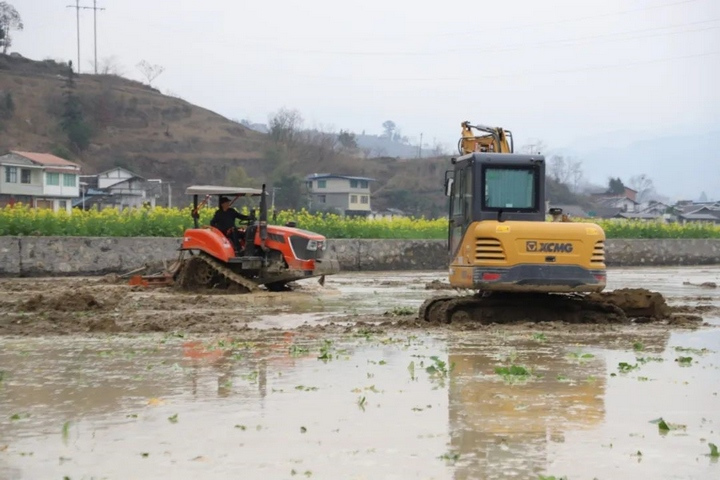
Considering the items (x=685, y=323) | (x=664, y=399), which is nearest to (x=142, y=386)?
(x=664, y=399)

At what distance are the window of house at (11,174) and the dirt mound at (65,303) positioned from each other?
75.1m

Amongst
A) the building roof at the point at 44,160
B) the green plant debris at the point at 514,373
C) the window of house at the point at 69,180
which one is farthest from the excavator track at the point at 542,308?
the window of house at the point at 69,180

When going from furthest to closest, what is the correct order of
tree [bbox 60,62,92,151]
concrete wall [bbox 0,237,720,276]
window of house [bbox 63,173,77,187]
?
tree [bbox 60,62,92,151], window of house [bbox 63,173,77,187], concrete wall [bbox 0,237,720,276]

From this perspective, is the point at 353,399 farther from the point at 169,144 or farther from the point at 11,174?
the point at 169,144

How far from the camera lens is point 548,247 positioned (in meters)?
14.5

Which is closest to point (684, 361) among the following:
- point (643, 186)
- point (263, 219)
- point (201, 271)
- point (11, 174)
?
point (263, 219)

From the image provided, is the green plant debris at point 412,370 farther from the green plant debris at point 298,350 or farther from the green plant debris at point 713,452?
the green plant debris at point 713,452

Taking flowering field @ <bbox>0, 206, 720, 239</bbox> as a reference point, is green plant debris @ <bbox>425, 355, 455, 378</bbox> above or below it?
below

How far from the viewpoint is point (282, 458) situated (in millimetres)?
6766

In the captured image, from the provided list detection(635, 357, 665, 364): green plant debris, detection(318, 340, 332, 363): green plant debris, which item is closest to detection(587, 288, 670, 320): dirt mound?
detection(635, 357, 665, 364): green plant debris

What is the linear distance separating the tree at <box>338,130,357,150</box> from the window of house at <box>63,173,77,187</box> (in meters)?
49.3

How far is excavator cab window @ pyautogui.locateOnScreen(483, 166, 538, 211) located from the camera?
14.9 metres

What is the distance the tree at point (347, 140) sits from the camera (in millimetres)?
139250

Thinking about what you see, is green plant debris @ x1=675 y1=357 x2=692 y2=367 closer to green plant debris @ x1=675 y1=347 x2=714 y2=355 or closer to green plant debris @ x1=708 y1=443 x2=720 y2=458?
green plant debris @ x1=675 y1=347 x2=714 y2=355
